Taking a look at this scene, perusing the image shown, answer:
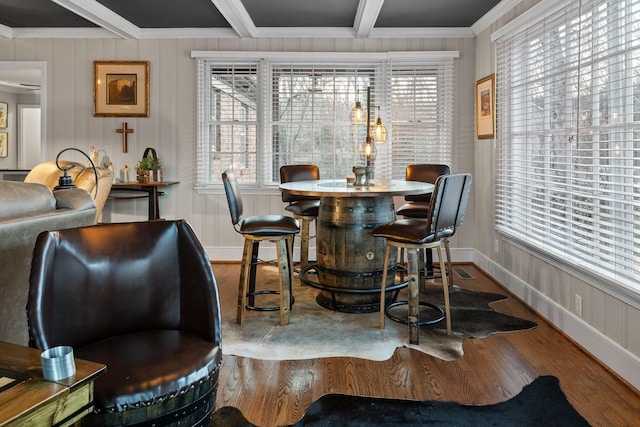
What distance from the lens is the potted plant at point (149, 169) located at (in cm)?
512

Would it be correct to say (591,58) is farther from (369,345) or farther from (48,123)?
(48,123)

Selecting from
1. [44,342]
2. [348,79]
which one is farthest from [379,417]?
[348,79]

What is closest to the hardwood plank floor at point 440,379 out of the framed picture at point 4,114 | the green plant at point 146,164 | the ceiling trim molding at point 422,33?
the green plant at point 146,164

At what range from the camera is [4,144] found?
945 cm

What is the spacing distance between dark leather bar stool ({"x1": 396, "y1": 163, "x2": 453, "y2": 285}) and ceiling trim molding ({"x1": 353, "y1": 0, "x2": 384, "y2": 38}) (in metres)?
1.36

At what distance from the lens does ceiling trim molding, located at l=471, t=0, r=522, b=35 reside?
4.20m

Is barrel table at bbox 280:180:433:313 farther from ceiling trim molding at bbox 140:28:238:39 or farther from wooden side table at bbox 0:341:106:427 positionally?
ceiling trim molding at bbox 140:28:238:39

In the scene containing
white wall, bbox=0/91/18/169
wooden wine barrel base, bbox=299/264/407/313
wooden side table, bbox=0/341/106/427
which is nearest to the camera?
wooden side table, bbox=0/341/106/427

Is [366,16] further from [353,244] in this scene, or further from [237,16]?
[353,244]

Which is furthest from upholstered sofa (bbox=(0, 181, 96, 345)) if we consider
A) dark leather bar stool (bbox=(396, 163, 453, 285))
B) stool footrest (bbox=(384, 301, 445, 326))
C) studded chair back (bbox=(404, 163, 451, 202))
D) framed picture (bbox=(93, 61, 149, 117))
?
framed picture (bbox=(93, 61, 149, 117))

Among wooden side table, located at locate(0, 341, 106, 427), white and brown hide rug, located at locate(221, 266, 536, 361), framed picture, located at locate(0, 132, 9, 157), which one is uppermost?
framed picture, located at locate(0, 132, 9, 157)

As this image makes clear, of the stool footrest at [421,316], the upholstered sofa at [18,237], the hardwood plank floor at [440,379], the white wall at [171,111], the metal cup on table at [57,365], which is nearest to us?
the metal cup on table at [57,365]

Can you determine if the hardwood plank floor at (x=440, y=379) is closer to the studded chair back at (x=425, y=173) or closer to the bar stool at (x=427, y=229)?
the bar stool at (x=427, y=229)

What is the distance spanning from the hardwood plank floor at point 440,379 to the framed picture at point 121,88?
348 centimetres
